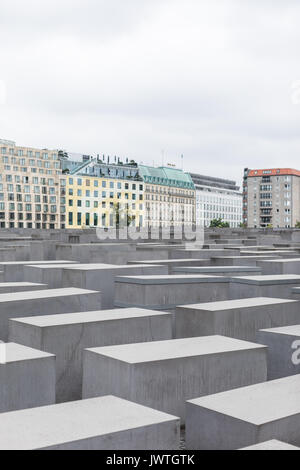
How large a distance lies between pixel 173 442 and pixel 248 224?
155994mm

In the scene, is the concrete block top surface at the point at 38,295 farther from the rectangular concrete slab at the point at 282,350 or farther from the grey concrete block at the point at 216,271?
the grey concrete block at the point at 216,271

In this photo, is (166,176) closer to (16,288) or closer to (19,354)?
(16,288)

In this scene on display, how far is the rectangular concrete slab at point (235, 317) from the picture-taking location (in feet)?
26.3

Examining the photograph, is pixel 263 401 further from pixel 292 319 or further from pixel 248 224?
pixel 248 224

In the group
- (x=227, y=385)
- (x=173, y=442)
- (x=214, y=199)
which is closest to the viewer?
(x=173, y=442)

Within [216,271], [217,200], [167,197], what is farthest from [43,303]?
[217,200]

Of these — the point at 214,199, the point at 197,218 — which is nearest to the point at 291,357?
the point at 197,218

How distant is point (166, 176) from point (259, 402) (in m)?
133

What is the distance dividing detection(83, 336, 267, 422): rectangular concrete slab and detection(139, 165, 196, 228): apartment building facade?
120 m

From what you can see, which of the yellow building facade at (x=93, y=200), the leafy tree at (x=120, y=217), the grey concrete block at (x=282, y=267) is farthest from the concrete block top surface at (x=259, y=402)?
the yellow building facade at (x=93, y=200)

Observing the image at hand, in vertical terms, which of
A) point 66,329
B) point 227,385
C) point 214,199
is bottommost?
point 227,385

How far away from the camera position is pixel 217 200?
162125mm

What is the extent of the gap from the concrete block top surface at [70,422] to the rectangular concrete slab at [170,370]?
890mm

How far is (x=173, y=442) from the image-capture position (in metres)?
4.42
